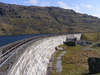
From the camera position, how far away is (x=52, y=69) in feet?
127

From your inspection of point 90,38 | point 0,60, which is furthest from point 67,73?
point 90,38

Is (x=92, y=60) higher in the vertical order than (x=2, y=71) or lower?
lower

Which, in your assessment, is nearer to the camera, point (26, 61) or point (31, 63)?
point (26, 61)

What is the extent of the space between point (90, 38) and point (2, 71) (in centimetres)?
12842

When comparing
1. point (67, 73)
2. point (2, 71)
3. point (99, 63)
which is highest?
point (2, 71)

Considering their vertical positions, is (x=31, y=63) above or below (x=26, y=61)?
below

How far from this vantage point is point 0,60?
15.4 metres

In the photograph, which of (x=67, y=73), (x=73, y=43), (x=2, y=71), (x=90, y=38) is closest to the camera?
(x=2, y=71)

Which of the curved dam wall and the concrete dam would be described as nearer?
the concrete dam

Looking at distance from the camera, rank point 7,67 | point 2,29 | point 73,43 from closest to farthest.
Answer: point 7,67, point 73,43, point 2,29

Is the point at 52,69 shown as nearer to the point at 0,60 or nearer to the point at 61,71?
the point at 61,71

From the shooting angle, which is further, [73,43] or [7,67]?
[73,43]

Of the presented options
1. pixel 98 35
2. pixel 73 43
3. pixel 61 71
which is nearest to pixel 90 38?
pixel 98 35

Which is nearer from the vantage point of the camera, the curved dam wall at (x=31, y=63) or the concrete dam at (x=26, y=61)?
the concrete dam at (x=26, y=61)
